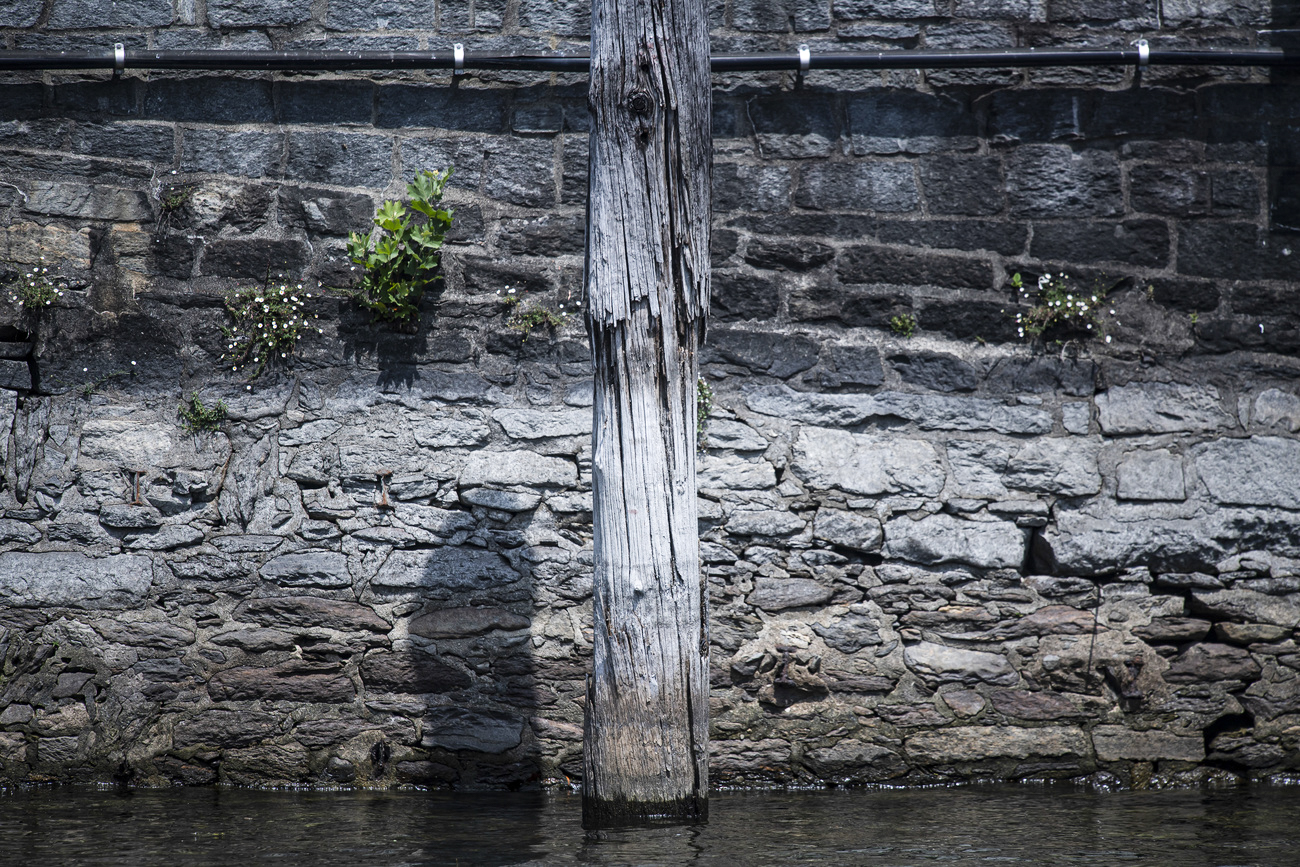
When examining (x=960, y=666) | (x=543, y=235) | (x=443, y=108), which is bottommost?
(x=960, y=666)

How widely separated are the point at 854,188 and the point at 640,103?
1.39 m

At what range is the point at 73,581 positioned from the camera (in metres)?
3.74

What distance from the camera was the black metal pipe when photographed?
3713 mm

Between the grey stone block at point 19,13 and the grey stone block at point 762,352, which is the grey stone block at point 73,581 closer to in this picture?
the grey stone block at point 19,13

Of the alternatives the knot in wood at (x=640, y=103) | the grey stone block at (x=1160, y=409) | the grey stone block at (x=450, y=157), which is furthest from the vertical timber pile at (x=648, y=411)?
the grey stone block at (x=1160, y=409)

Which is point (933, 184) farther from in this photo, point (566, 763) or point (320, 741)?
point (320, 741)

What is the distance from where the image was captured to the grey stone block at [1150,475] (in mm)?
3809

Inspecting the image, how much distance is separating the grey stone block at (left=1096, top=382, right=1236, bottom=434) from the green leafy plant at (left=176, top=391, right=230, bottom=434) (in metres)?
3.42

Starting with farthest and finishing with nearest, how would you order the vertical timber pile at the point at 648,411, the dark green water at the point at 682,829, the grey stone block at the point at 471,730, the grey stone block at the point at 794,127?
the grey stone block at the point at 794,127 → the grey stone block at the point at 471,730 → the vertical timber pile at the point at 648,411 → the dark green water at the point at 682,829

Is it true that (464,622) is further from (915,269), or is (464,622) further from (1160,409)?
(1160,409)

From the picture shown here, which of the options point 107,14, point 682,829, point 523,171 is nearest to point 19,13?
point 107,14

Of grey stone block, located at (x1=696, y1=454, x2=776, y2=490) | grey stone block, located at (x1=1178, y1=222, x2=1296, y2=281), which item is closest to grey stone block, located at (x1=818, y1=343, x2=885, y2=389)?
grey stone block, located at (x1=696, y1=454, x2=776, y2=490)

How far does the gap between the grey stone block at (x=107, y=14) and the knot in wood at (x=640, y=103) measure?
82.0 inches

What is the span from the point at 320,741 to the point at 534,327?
5.81 feet
